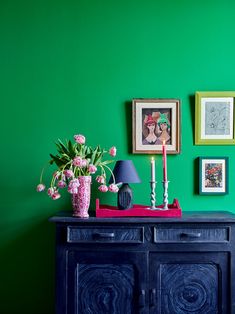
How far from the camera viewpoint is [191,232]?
2219mm

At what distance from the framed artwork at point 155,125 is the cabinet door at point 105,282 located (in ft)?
2.61

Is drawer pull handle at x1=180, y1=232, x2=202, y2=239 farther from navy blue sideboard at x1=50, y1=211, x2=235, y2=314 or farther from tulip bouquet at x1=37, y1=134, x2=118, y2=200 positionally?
tulip bouquet at x1=37, y1=134, x2=118, y2=200

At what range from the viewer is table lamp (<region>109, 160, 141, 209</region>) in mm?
2346

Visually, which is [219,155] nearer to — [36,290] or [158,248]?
[158,248]

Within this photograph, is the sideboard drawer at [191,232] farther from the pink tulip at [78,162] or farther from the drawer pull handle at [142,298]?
the pink tulip at [78,162]

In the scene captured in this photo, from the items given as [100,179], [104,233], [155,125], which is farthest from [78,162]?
[155,125]

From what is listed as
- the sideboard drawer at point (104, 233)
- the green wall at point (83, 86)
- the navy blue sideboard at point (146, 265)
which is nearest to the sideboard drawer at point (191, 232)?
the navy blue sideboard at point (146, 265)

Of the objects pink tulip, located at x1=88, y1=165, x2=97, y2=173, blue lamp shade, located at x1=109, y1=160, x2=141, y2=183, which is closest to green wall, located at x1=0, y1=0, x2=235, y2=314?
blue lamp shade, located at x1=109, y1=160, x2=141, y2=183

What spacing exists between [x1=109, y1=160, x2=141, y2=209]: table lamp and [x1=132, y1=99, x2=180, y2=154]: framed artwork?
289 millimetres

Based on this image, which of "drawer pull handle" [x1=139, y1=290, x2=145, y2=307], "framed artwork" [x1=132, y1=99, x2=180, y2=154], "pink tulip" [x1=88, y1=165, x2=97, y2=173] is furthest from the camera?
"framed artwork" [x1=132, y1=99, x2=180, y2=154]

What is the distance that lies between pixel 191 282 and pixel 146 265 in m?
0.29

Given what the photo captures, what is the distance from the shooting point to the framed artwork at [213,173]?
266 centimetres

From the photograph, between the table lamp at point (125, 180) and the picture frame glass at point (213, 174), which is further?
the picture frame glass at point (213, 174)

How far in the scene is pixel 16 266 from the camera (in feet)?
8.78
